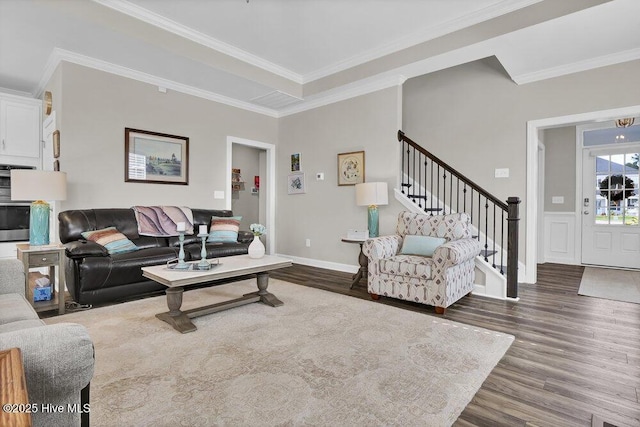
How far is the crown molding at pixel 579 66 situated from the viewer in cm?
370

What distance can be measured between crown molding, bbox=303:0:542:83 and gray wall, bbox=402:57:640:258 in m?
1.37

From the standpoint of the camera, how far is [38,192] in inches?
123

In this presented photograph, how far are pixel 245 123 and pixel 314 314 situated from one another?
3.91m

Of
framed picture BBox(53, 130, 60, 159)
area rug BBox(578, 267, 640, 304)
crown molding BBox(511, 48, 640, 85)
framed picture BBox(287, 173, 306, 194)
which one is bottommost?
area rug BBox(578, 267, 640, 304)

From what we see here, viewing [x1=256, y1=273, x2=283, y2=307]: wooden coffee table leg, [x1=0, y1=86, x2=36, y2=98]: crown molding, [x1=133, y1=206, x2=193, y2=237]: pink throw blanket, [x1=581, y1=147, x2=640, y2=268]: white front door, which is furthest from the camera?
[x1=581, y1=147, x2=640, y2=268]: white front door

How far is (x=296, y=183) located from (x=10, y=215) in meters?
4.14

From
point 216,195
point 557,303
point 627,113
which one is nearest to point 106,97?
point 216,195

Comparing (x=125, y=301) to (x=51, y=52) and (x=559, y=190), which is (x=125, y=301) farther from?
(x=559, y=190)

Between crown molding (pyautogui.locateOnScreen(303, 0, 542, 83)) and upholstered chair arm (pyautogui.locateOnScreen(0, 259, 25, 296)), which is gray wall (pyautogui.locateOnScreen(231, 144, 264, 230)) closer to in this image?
crown molding (pyautogui.locateOnScreen(303, 0, 542, 83))

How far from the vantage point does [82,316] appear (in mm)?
2922

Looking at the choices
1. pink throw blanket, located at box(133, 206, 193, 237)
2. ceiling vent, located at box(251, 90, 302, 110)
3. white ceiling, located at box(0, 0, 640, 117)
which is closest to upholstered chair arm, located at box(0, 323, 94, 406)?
pink throw blanket, located at box(133, 206, 193, 237)

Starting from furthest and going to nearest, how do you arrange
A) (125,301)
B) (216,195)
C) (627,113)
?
(216,195)
(627,113)
(125,301)

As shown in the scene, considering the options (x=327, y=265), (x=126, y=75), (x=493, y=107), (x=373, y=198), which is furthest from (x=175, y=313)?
(x=493, y=107)

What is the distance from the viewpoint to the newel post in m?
3.57
